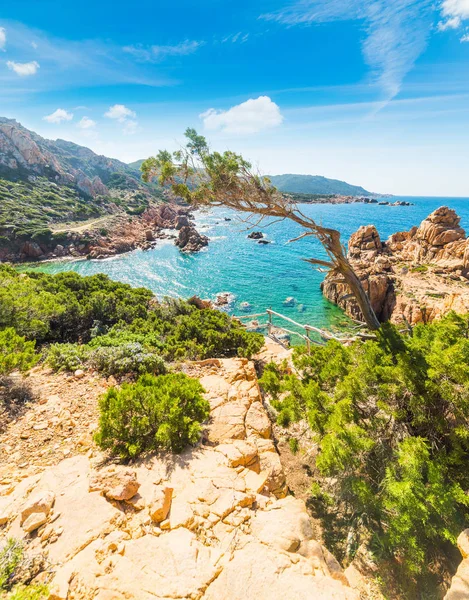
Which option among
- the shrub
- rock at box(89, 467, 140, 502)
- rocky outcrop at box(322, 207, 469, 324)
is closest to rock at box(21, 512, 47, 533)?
→ rock at box(89, 467, 140, 502)

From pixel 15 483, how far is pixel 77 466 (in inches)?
31.9

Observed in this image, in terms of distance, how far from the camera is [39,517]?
3334 millimetres

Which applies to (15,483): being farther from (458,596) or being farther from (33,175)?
(33,175)

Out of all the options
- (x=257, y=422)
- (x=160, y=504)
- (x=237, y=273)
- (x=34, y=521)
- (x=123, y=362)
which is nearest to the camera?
(x=34, y=521)

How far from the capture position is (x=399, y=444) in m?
3.67

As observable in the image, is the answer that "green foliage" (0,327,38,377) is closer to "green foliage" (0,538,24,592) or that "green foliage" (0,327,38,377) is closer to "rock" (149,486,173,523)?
"green foliage" (0,538,24,592)

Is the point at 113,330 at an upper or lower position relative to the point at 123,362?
lower

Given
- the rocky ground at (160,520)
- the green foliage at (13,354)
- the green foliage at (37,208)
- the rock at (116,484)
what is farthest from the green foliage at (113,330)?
the green foliage at (37,208)

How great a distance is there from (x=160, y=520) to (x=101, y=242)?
52.7 meters

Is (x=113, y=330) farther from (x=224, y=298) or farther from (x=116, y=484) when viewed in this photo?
(x=224, y=298)

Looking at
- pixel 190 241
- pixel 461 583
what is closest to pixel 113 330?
pixel 461 583

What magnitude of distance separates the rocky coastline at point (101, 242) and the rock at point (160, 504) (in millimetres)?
46687

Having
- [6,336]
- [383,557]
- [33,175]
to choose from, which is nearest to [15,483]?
[6,336]

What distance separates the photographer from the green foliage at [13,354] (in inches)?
237
